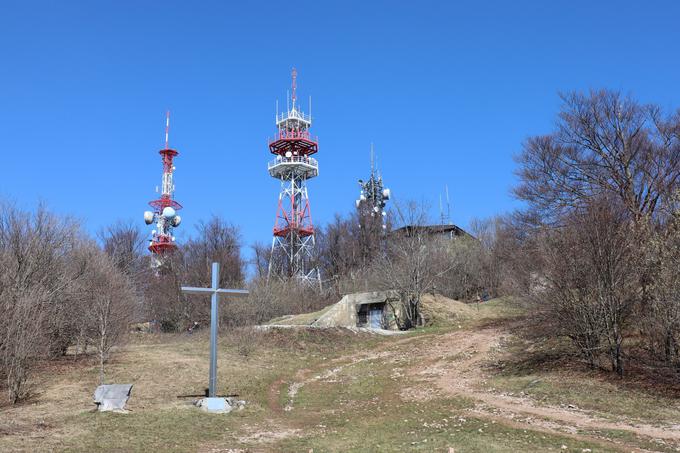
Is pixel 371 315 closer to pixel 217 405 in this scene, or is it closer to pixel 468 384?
pixel 468 384

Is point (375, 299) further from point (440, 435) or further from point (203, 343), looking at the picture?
point (440, 435)

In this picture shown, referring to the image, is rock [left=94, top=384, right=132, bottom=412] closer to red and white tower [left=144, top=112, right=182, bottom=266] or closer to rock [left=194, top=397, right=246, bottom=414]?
rock [left=194, top=397, right=246, bottom=414]

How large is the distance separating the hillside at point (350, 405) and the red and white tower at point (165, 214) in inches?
1249

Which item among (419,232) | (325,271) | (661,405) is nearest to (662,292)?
(661,405)

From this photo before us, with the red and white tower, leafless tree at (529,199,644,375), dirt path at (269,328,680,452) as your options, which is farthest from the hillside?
the red and white tower

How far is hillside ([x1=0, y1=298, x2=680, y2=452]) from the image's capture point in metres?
9.91

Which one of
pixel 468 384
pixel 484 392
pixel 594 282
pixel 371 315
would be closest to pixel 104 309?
pixel 468 384

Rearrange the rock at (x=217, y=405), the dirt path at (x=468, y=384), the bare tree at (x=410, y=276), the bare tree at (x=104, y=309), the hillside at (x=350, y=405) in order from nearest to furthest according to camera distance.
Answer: the hillside at (x=350, y=405), the dirt path at (x=468, y=384), the rock at (x=217, y=405), the bare tree at (x=104, y=309), the bare tree at (x=410, y=276)

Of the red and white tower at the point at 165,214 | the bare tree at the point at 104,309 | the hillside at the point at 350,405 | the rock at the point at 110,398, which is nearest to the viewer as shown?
the hillside at the point at 350,405

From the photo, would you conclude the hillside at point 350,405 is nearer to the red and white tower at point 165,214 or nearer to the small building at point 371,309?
the small building at point 371,309

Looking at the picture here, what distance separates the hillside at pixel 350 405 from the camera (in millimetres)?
9914

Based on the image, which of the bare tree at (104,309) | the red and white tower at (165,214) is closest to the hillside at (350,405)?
the bare tree at (104,309)

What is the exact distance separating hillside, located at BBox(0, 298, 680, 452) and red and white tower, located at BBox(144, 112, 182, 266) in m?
31.7

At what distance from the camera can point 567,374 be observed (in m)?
16.6
